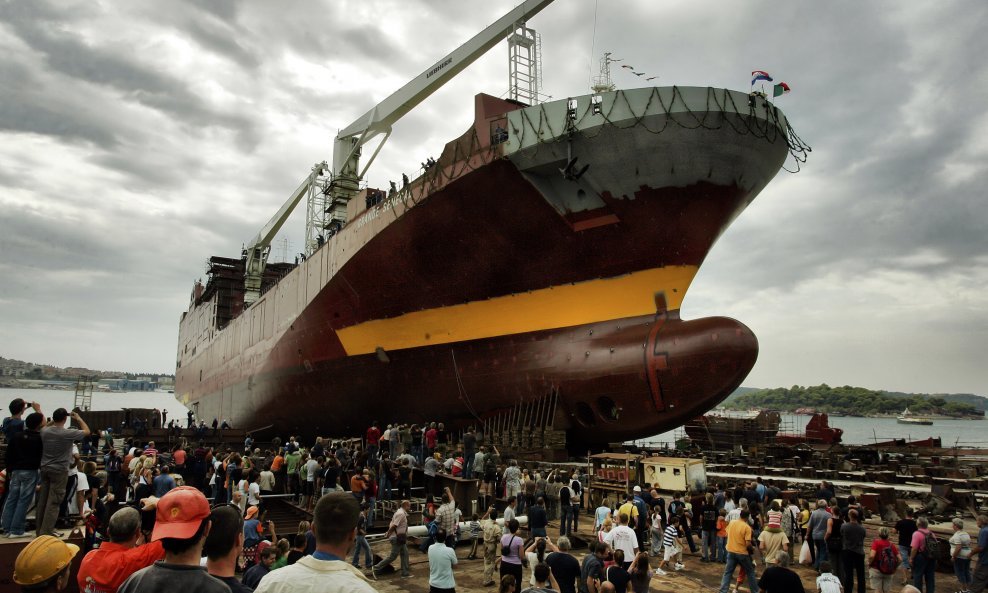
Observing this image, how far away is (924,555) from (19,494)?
36.1 feet

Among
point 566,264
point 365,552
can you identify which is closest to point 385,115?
point 566,264

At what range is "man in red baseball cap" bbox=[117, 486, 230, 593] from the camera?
7.55 feet

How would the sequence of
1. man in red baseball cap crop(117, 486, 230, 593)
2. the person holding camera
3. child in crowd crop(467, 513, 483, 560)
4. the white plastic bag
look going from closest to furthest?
man in red baseball cap crop(117, 486, 230, 593)
the person holding camera
the white plastic bag
child in crowd crop(467, 513, 483, 560)

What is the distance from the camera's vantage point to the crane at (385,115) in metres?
19.4

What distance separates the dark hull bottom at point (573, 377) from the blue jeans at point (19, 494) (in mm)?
12149

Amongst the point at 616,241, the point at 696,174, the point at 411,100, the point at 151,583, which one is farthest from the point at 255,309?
the point at 151,583

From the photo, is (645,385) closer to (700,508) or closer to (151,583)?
(700,508)

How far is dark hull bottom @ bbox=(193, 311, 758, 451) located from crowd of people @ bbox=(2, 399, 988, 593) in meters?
2.51

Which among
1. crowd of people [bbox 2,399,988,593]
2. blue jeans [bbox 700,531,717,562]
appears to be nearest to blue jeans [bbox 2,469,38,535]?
crowd of people [bbox 2,399,988,593]

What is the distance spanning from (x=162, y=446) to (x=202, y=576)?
877 inches

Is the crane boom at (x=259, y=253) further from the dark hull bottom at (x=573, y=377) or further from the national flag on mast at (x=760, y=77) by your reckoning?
the national flag on mast at (x=760, y=77)

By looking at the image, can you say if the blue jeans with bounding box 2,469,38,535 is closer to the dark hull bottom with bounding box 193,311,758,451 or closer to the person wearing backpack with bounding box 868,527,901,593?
the person wearing backpack with bounding box 868,527,901,593

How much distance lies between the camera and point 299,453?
1346 centimetres

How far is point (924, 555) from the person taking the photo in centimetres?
812
